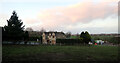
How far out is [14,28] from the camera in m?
23.3

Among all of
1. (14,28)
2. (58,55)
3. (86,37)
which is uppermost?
(14,28)

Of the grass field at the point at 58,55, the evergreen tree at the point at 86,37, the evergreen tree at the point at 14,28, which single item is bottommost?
the grass field at the point at 58,55

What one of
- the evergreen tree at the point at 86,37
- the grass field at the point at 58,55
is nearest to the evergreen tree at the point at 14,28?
the grass field at the point at 58,55

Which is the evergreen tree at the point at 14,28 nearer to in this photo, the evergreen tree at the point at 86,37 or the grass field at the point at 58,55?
the grass field at the point at 58,55

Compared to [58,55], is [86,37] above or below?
above

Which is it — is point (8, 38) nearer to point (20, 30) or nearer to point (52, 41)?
point (20, 30)

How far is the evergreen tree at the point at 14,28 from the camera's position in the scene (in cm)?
2295

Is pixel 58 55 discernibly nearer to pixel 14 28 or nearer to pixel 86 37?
pixel 14 28

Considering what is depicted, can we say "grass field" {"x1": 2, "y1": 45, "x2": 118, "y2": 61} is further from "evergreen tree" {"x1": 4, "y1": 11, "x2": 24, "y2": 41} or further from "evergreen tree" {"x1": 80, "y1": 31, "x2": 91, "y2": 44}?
"evergreen tree" {"x1": 80, "y1": 31, "x2": 91, "y2": 44}

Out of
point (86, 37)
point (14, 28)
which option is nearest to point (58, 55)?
point (14, 28)

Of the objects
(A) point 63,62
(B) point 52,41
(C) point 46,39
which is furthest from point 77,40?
(A) point 63,62

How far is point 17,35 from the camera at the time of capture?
23.1 metres

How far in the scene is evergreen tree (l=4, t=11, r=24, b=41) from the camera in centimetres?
2295

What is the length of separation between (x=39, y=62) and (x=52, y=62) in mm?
791
